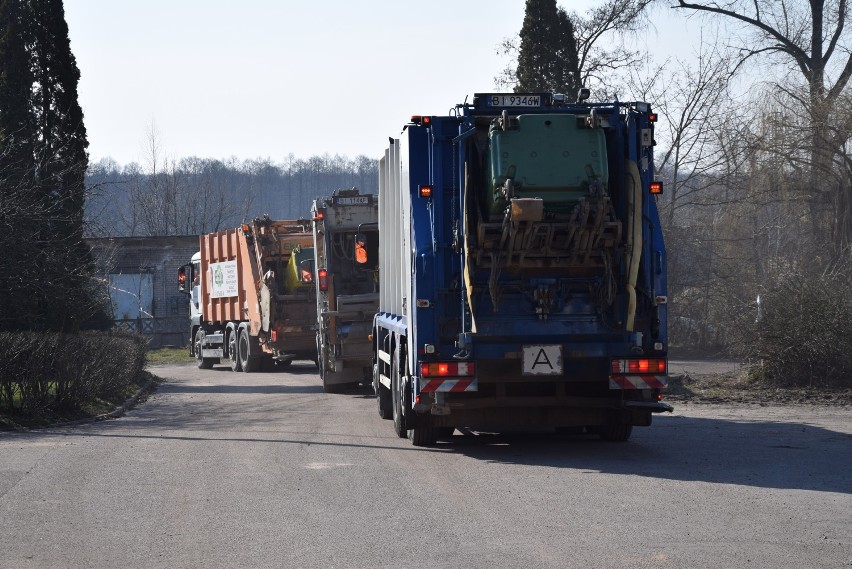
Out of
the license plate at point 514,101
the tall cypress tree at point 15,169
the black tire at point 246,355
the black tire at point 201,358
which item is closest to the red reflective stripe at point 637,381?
the license plate at point 514,101

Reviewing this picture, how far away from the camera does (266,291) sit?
2645 centimetres

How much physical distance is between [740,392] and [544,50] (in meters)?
16.8

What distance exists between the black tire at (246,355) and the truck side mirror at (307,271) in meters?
3.88

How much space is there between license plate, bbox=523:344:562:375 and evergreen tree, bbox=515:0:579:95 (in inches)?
885

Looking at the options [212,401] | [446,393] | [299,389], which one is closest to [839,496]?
[446,393]

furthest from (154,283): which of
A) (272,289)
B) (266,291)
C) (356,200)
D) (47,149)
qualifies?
(356,200)

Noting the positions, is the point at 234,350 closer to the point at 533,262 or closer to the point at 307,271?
the point at 307,271

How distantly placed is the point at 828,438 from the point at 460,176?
527cm

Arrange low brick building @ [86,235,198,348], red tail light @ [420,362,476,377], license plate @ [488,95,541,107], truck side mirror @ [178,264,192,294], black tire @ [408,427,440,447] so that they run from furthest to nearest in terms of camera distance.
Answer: low brick building @ [86,235,198,348] → truck side mirror @ [178,264,192,294] → black tire @ [408,427,440,447] → license plate @ [488,95,541,107] → red tail light @ [420,362,476,377]

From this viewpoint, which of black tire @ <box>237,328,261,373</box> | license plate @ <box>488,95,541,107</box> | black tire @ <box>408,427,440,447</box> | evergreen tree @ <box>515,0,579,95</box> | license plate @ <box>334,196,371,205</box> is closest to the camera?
license plate @ <box>488,95,541,107</box>

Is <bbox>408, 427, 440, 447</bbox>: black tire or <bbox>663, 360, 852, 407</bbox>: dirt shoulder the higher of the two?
<bbox>408, 427, 440, 447</bbox>: black tire

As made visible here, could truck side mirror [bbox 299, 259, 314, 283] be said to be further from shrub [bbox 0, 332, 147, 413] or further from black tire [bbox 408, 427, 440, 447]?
black tire [bbox 408, 427, 440, 447]

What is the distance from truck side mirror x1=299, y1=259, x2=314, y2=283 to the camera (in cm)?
2577

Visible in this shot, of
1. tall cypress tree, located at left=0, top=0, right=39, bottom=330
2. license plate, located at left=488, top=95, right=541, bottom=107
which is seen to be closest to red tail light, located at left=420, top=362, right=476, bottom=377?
license plate, located at left=488, top=95, right=541, bottom=107
